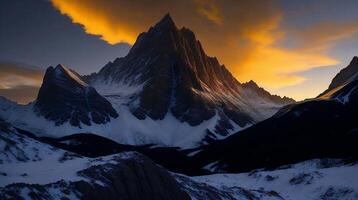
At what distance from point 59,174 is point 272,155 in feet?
442

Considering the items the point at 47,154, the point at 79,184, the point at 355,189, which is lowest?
the point at 355,189

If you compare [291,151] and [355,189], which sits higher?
[291,151]

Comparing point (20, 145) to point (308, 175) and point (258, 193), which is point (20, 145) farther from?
point (308, 175)

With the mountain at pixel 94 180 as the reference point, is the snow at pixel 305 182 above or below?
below

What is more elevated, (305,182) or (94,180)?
(94,180)

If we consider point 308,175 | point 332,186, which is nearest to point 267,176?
point 308,175

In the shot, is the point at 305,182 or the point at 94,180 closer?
the point at 94,180

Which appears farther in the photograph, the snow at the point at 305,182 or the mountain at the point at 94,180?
the snow at the point at 305,182

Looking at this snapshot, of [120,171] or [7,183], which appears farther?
[120,171]

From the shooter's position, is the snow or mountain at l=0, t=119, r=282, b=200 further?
the snow

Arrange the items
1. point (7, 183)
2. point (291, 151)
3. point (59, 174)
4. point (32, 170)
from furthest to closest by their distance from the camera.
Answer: point (291, 151)
point (32, 170)
point (59, 174)
point (7, 183)

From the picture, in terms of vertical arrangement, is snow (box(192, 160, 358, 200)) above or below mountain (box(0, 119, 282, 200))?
below

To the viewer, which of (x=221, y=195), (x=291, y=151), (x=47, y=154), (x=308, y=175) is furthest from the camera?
(x=291, y=151)

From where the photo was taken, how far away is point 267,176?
438 feet
